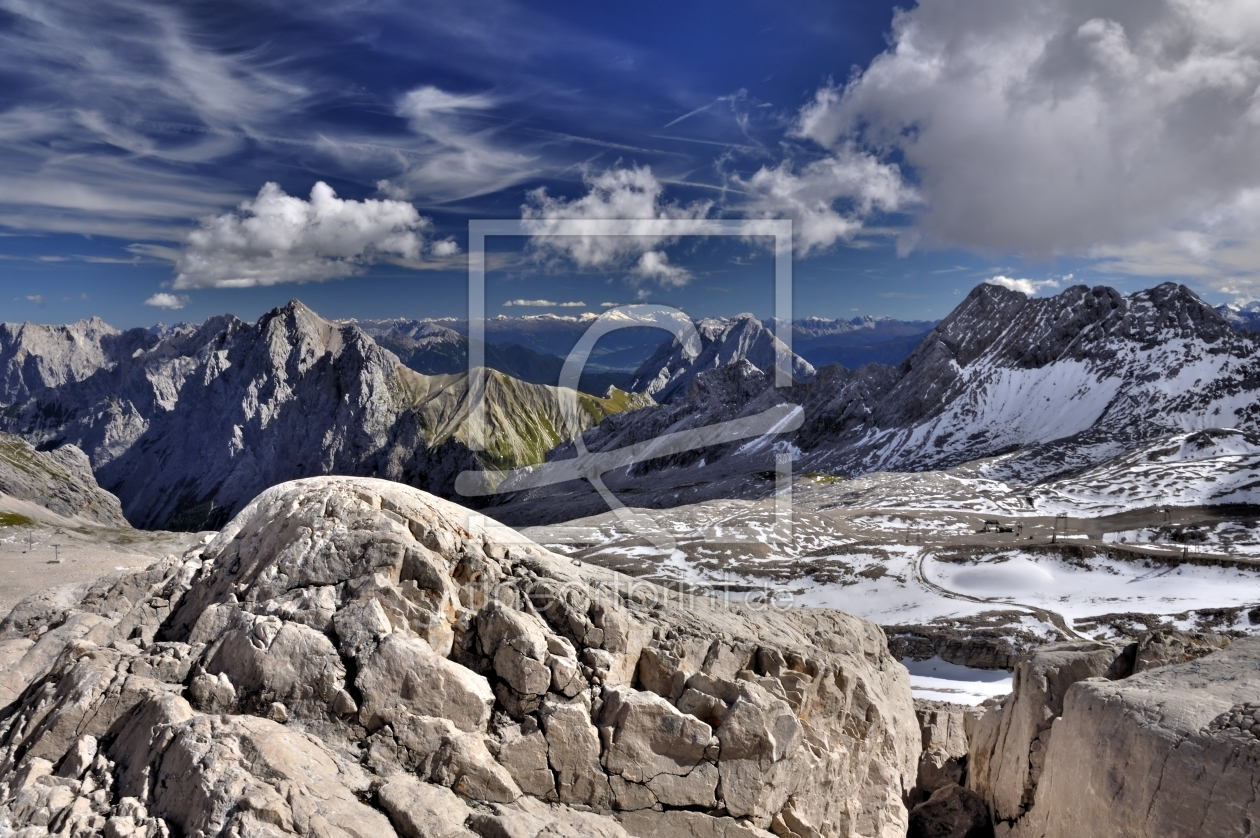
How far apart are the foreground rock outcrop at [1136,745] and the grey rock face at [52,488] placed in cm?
16293

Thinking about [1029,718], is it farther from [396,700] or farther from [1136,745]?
[396,700]

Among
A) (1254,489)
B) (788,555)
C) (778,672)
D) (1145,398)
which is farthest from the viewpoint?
(1145,398)

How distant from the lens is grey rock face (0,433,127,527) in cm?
13512

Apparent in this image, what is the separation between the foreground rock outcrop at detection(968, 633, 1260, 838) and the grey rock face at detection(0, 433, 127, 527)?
16293 cm

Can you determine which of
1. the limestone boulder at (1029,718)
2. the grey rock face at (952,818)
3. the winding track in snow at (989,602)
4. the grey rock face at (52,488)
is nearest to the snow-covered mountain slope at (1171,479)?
the winding track in snow at (989,602)

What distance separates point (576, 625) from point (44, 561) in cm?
7279

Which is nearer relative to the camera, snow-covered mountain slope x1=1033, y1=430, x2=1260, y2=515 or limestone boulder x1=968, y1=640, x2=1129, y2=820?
limestone boulder x1=968, y1=640, x2=1129, y2=820

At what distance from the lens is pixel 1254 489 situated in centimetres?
10275

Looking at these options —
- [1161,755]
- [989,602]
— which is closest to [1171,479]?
[989,602]

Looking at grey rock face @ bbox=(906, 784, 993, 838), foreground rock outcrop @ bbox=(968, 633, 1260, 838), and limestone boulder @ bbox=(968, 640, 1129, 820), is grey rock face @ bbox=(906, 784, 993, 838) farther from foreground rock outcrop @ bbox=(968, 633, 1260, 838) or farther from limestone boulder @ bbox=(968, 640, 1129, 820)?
foreground rock outcrop @ bbox=(968, 633, 1260, 838)

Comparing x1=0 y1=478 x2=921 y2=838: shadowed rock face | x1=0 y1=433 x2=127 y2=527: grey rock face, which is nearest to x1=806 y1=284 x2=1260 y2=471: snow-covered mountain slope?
x1=0 y1=478 x2=921 y2=838: shadowed rock face

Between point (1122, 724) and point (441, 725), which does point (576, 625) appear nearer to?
point (441, 725)

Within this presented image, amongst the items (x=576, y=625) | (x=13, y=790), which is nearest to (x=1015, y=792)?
(x=576, y=625)

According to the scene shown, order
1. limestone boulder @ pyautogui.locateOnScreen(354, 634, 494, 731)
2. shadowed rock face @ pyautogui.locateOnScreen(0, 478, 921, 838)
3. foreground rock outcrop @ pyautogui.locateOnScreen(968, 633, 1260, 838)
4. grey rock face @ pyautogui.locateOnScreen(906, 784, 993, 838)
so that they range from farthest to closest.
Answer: grey rock face @ pyautogui.locateOnScreen(906, 784, 993, 838), foreground rock outcrop @ pyautogui.locateOnScreen(968, 633, 1260, 838), limestone boulder @ pyautogui.locateOnScreen(354, 634, 494, 731), shadowed rock face @ pyautogui.locateOnScreen(0, 478, 921, 838)
